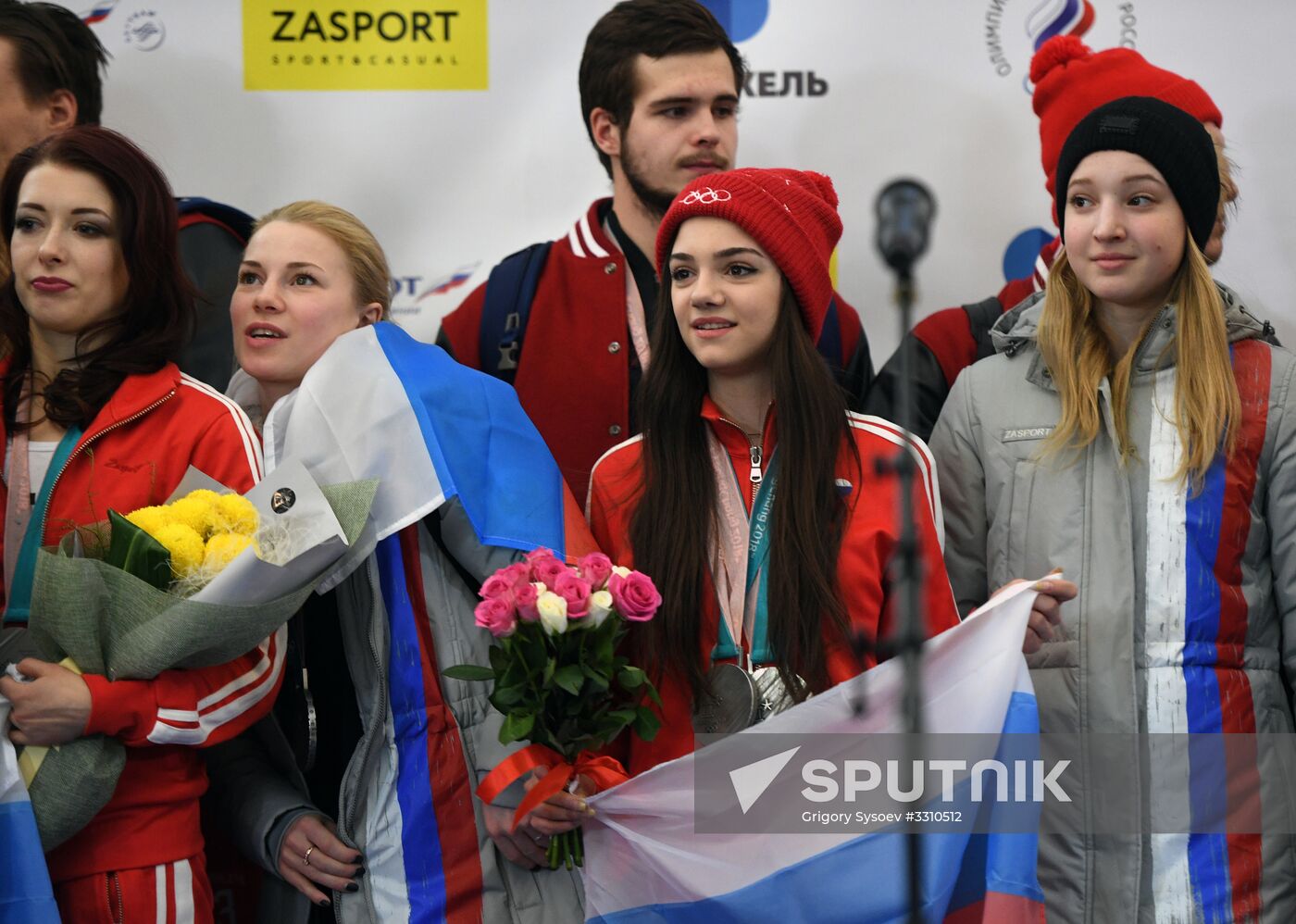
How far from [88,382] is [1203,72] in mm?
3086

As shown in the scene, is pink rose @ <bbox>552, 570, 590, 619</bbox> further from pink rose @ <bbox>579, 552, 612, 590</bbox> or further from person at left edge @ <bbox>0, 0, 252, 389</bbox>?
person at left edge @ <bbox>0, 0, 252, 389</bbox>

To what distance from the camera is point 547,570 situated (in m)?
2.62

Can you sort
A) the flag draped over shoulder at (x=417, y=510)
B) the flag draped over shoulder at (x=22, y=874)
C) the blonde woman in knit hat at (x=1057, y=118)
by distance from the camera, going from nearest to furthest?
the flag draped over shoulder at (x=22, y=874)
the flag draped over shoulder at (x=417, y=510)
the blonde woman in knit hat at (x=1057, y=118)

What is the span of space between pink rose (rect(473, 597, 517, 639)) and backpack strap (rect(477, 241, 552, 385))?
1409 millimetres

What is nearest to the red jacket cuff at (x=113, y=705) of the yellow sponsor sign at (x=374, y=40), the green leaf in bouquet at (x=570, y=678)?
the green leaf in bouquet at (x=570, y=678)

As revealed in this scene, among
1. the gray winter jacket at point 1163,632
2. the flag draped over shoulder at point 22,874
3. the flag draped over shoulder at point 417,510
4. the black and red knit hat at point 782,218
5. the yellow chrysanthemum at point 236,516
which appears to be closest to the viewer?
the flag draped over shoulder at point 22,874

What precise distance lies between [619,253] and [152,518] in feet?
5.60

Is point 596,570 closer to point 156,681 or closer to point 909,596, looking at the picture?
point 156,681

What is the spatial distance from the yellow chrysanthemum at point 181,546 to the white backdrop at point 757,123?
172 centimetres

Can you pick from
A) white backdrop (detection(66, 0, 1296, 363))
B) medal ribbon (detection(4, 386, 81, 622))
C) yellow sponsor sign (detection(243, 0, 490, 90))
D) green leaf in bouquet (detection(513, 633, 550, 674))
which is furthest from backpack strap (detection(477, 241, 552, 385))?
green leaf in bouquet (detection(513, 633, 550, 674))

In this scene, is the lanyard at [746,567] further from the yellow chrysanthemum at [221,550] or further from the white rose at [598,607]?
the yellow chrysanthemum at [221,550]

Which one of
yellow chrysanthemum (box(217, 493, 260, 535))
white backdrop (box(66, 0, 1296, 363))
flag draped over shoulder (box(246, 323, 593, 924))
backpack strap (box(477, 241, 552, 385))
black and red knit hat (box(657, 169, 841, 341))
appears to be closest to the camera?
yellow chrysanthemum (box(217, 493, 260, 535))

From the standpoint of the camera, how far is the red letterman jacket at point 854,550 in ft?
9.40

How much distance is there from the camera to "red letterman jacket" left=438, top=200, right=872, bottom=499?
3.80m
